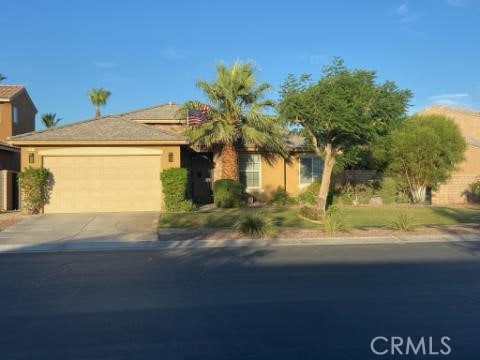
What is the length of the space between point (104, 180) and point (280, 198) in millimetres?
8908

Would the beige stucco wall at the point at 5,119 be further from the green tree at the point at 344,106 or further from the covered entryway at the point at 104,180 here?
the green tree at the point at 344,106

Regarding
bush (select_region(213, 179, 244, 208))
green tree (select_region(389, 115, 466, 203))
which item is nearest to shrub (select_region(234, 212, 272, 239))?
bush (select_region(213, 179, 244, 208))

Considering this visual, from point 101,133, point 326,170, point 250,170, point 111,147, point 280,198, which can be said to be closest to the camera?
point 326,170

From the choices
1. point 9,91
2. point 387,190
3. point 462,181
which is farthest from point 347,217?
point 9,91

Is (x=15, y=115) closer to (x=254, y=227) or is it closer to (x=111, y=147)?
(x=111, y=147)

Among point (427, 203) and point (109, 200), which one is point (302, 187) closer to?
point (427, 203)

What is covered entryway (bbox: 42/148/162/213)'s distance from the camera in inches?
900

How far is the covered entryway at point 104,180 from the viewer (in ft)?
75.0

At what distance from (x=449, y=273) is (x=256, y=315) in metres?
4.91

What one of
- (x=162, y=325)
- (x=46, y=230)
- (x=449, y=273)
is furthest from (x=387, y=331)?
(x=46, y=230)

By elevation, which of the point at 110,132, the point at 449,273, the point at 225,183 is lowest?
the point at 449,273

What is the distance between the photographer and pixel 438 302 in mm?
7777

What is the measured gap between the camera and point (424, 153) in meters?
27.5

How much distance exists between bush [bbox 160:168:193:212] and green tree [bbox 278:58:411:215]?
4980 millimetres
